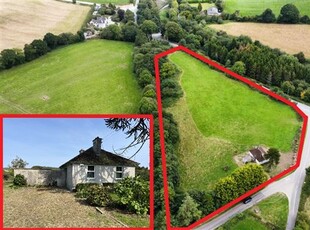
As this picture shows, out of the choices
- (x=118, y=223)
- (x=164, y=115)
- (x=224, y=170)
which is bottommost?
(x=224, y=170)

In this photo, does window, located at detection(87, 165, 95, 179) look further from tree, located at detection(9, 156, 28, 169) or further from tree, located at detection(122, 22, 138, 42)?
tree, located at detection(122, 22, 138, 42)

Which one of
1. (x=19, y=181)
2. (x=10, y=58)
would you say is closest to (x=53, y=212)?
(x=19, y=181)

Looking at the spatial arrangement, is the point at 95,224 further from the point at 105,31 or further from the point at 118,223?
the point at 105,31

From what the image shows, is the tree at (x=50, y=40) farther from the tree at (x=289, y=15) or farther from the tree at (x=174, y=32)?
the tree at (x=289, y=15)

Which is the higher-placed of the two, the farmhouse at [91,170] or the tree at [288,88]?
the farmhouse at [91,170]

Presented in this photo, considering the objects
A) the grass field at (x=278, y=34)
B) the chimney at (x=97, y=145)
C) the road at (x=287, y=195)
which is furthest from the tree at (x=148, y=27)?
the chimney at (x=97, y=145)

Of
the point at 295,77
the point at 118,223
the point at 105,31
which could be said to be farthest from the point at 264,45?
the point at 118,223
